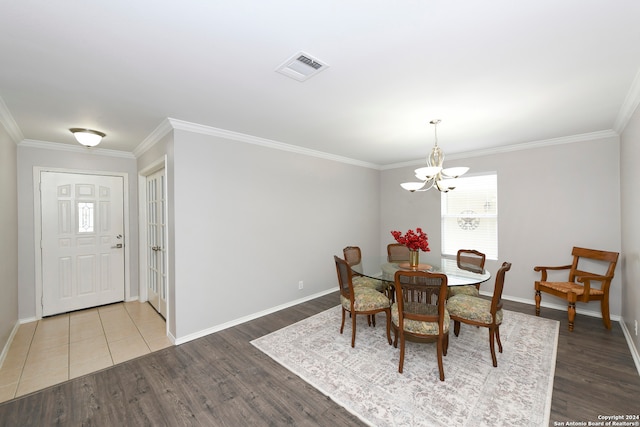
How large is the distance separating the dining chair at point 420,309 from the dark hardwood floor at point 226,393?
31.6 inches

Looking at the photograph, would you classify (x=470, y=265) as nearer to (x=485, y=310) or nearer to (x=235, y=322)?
(x=485, y=310)

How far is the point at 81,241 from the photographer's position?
395 centimetres

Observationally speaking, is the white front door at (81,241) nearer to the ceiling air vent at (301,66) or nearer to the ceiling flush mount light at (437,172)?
the ceiling air vent at (301,66)

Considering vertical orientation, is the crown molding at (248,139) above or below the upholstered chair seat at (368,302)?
above

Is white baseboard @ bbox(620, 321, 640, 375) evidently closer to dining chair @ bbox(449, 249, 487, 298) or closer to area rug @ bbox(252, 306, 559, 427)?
area rug @ bbox(252, 306, 559, 427)

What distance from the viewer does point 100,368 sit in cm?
246

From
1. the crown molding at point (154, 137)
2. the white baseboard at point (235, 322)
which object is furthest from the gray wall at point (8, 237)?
the white baseboard at point (235, 322)

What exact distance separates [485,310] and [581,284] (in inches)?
83.9

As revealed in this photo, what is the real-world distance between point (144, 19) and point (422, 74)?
1.77 m

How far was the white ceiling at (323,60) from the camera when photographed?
4.46ft

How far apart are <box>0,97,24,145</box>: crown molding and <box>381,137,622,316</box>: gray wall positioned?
5.12 metres

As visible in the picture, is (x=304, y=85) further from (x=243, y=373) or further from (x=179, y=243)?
(x=243, y=373)

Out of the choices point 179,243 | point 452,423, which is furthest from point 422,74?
point 179,243

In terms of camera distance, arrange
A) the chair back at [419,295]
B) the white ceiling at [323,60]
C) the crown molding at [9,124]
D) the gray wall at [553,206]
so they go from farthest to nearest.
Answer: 1. the gray wall at [553,206]
2. the crown molding at [9,124]
3. the chair back at [419,295]
4. the white ceiling at [323,60]
